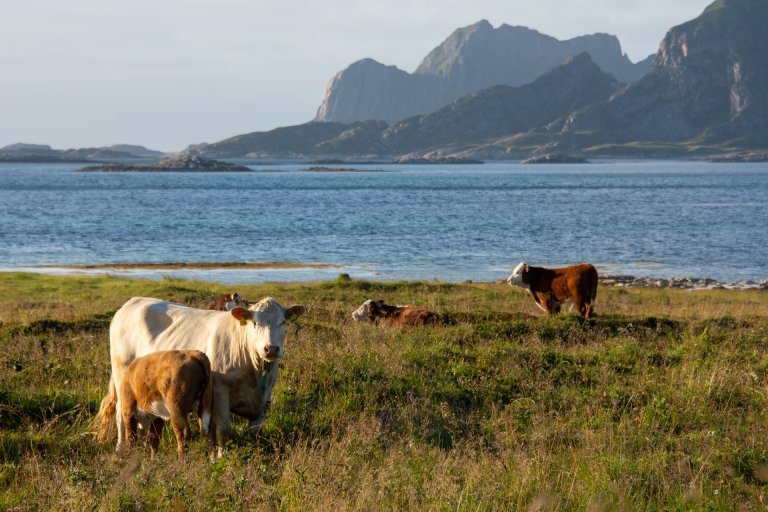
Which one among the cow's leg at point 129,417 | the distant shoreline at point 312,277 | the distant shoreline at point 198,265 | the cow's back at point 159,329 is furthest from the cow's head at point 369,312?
the distant shoreline at point 198,265

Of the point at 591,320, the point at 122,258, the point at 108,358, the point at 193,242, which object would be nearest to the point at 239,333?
the point at 108,358

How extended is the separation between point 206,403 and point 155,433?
93 cm

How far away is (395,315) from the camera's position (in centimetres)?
2156

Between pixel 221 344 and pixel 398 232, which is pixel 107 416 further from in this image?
pixel 398 232

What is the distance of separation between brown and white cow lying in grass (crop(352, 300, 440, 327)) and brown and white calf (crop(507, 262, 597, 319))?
397 cm

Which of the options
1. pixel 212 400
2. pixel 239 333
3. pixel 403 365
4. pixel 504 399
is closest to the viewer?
pixel 212 400

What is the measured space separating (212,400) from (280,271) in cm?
4068

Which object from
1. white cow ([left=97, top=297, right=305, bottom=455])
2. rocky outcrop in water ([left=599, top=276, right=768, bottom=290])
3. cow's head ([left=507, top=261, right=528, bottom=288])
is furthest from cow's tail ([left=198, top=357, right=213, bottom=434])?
rocky outcrop in water ([left=599, top=276, right=768, bottom=290])

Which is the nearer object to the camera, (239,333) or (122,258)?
(239,333)

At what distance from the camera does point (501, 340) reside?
17953 millimetres

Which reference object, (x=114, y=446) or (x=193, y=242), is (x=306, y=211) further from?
(x=114, y=446)

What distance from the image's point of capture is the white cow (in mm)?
10391

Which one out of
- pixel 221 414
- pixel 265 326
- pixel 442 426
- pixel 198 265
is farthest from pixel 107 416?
pixel 198 265

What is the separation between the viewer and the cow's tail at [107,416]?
10992 mm
